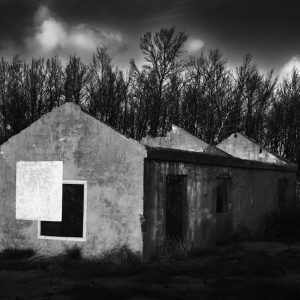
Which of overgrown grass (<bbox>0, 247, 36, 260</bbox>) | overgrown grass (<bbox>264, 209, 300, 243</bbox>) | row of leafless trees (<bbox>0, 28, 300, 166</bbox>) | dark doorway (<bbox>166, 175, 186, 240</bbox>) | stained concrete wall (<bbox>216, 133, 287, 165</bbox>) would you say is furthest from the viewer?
row of leafless trees (<bbox>0, 28, 300, 166</bbox>)

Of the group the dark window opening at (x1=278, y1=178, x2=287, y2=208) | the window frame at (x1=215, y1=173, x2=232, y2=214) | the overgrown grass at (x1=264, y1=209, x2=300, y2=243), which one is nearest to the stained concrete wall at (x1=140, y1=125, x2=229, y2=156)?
the window frame at (x1=215, y1=173, x2=232, y2=214)

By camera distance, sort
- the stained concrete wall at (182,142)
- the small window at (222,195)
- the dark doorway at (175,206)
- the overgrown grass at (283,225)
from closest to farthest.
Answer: the dark doorway at (175,206), the small window at (222,195), the overgrown grass at (283,225), the stained concrete wall at (182,142)

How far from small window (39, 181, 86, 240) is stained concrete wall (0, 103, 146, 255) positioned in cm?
15

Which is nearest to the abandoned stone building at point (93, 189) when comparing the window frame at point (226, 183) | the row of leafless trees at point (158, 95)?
the window frame at point (226, 183)

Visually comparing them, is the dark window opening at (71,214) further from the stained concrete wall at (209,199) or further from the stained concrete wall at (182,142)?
the stained concrete wall at (182,142)

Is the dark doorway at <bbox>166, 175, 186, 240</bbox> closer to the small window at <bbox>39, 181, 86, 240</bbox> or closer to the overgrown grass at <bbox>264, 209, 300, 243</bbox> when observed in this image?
the small window at <bbox>39, 181, 86, 240</bbox>

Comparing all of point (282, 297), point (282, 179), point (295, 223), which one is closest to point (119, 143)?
point (282, 297)

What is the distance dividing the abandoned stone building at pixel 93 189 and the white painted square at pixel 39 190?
25 mm

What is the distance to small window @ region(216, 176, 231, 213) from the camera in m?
15.9

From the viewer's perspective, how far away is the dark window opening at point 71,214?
1257 centimetres

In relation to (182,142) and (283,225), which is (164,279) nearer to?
(182,142)

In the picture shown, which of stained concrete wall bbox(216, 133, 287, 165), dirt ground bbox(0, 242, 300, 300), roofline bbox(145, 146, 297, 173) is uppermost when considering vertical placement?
stained concrete wall bbox(216, 133, 287, 165)

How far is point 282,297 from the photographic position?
8.18 metres

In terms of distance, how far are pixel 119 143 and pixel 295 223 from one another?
922cm
